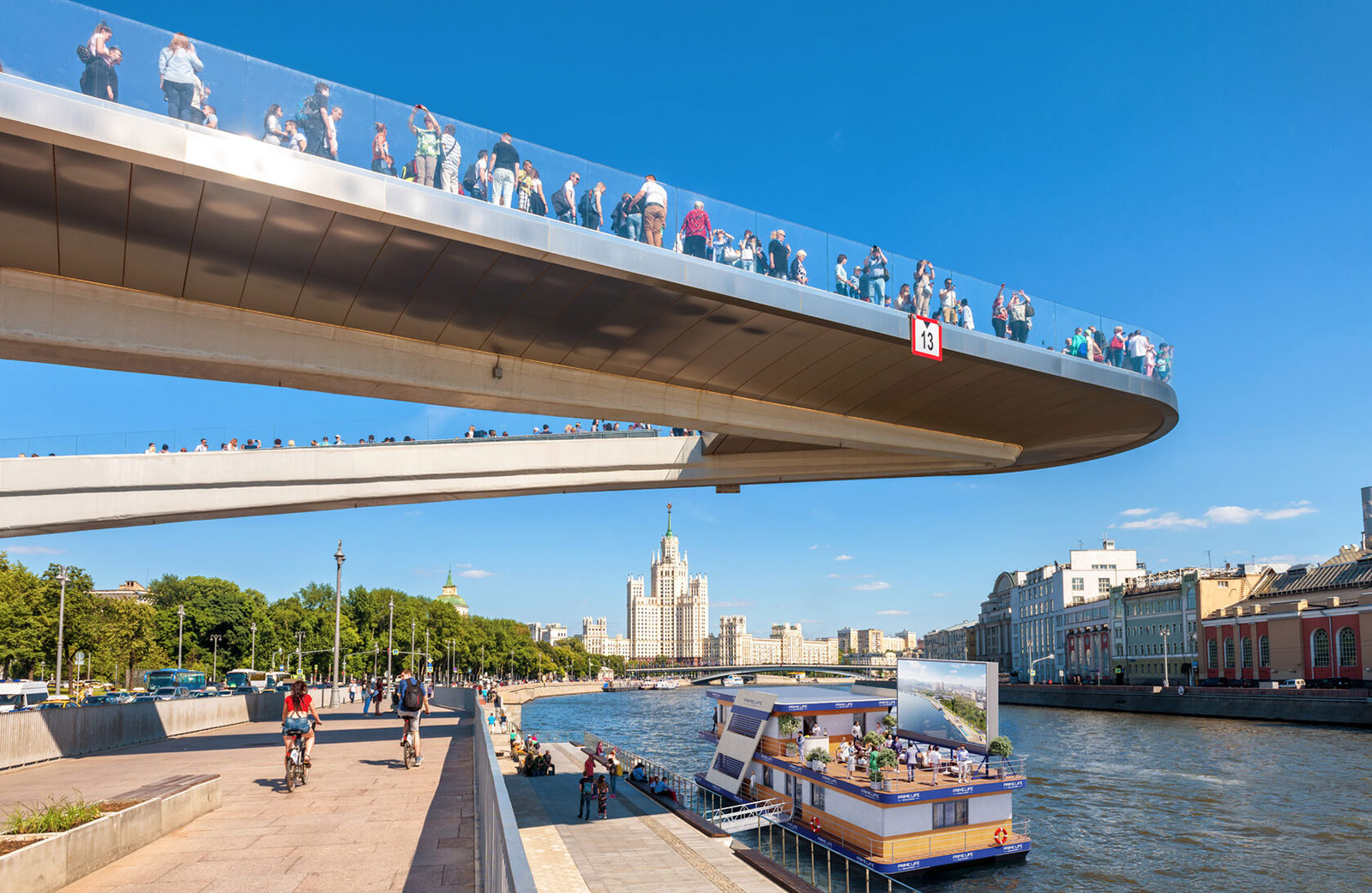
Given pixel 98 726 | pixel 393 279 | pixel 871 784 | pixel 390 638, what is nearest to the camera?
A: pixel 393 279

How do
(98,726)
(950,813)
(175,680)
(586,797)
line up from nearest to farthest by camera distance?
1. (98,726)
2. (950,813)
3. (586,797)
4. (175,680)

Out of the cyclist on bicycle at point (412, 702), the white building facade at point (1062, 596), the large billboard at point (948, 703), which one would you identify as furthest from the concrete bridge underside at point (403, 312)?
the white building facade at point (1062, 596)

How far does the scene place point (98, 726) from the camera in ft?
67.9

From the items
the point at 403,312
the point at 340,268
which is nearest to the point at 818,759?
the point at 403,312

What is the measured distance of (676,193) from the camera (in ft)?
63.7

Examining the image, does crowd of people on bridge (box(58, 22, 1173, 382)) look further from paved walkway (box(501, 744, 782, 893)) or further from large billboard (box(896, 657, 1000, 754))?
paved walkway (box(501, 744, 782, 893))

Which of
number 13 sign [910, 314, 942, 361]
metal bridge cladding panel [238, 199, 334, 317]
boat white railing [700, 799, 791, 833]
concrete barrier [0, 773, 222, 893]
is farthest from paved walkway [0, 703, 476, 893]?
number 13 sign [910, 314, 942, 361]

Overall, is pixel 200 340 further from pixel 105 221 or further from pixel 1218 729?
pixel 1218 729

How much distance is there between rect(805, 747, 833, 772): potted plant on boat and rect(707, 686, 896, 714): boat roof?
264 cm

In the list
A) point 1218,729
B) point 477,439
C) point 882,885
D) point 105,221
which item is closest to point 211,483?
point 477,439

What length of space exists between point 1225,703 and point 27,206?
82144 millimetres

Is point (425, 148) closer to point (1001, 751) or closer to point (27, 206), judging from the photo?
point (27, 206)

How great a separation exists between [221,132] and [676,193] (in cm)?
885

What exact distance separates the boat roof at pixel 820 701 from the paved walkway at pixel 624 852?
5.37 meters
